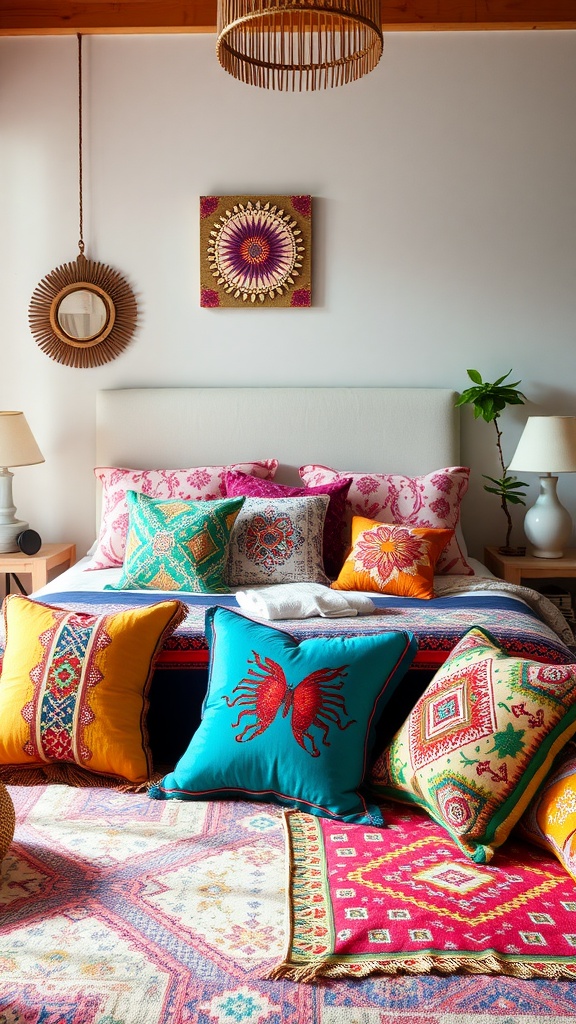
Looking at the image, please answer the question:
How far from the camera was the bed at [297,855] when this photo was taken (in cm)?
143

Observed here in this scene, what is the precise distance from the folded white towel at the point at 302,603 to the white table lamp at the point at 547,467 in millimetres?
1181

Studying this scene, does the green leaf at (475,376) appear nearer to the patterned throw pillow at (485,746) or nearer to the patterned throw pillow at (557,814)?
the patterned throw pillow at (485,746)

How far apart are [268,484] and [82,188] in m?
1.61

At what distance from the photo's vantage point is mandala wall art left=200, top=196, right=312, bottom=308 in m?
3.96

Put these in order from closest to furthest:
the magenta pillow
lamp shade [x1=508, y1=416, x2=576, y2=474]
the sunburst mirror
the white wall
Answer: the magenta pillow → lamp shade [x1=508, y1=416, x2=576, y2=474] → the white wall → the sunburst mirror

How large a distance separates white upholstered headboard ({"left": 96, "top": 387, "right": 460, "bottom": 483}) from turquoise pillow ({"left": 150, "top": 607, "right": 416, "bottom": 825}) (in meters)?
1.82

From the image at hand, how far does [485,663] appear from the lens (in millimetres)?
2102

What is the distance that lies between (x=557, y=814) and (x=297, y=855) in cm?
53

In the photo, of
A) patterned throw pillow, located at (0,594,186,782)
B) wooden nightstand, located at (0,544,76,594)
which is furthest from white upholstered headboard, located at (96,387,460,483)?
patterned throw pillow, located at (0,594,186,782)

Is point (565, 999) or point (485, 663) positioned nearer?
point (565, 999)

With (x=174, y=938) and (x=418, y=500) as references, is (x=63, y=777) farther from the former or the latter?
(x=418, y=500)

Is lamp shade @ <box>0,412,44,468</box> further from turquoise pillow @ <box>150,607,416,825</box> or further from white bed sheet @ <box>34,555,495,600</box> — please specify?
turquoise pillow @ <box>150,607,416,825</box>

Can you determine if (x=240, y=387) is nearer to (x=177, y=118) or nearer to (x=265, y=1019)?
(x=177, y=118)

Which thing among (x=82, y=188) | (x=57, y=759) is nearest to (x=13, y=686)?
(x=57, y=759)
